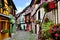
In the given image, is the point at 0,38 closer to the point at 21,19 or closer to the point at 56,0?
the point at 56,0

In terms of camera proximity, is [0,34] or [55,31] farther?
[0,34]

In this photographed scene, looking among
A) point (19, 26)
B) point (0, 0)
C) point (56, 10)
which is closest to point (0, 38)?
point (0, 0)

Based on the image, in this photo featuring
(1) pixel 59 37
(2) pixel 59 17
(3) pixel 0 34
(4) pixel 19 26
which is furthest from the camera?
(4) pixel 19 26

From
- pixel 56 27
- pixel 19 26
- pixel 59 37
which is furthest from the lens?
pixel 19 26

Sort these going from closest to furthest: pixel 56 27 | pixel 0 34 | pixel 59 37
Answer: pixel 59 37
pixel 56 27
pixel 0 34

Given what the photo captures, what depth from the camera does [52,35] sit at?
31.8ft

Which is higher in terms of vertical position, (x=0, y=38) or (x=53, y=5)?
(x=53, y=5)

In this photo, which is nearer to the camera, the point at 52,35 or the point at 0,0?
the point at 52,35

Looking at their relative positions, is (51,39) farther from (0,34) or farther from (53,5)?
(0,34)

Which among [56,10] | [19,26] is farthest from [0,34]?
[19,26]

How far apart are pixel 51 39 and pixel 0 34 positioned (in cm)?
1292

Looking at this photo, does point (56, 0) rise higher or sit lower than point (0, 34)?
higher

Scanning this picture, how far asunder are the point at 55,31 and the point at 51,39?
85 cm

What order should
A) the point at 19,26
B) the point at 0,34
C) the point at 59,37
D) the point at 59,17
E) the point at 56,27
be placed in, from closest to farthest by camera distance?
the point at 59,37
the point at 56,27
the point at 59,17
the point at 0,34
the point at 19,26
